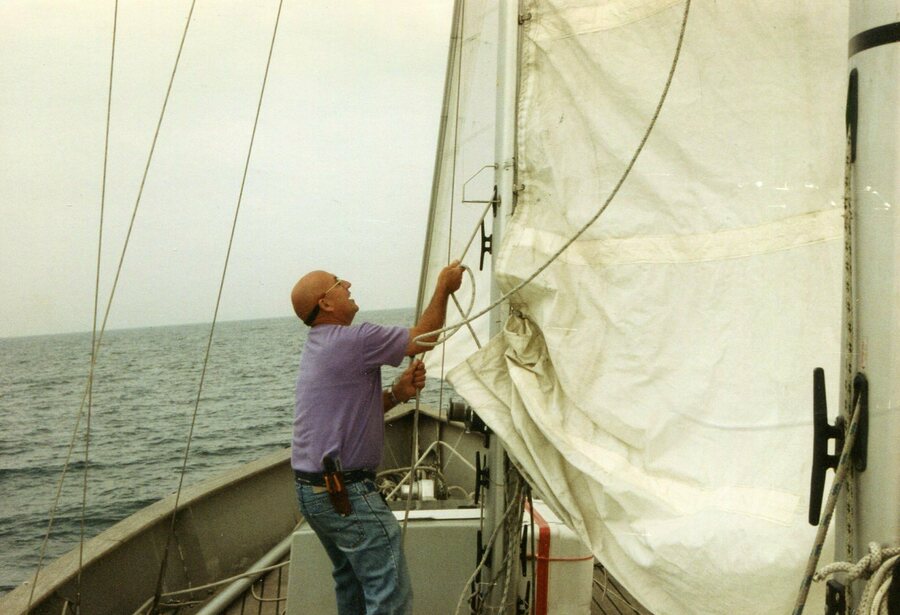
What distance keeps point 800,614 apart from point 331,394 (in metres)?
1.33

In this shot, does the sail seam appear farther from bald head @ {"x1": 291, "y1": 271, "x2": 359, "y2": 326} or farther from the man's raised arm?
bald head @ {"x1": 291, "y1": 271, "x2": 359, "y2": 326}

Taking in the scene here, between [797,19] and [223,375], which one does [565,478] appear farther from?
[223,375]

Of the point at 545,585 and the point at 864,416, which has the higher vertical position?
the point at 864,416

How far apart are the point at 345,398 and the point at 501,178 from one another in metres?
0.78

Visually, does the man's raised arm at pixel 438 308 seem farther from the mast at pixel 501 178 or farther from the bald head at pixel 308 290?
the bald head at pixel 308 290

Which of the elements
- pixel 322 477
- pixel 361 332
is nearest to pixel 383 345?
pixel 361 332

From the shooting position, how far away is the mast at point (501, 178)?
192cm

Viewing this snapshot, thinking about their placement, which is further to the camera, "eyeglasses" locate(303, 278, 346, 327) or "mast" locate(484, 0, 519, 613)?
"eyeglasses" locate(303, 278, 346, 327)

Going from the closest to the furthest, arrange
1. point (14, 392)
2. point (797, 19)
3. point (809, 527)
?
point (809, 527), point (797, 19), point (14, 392)

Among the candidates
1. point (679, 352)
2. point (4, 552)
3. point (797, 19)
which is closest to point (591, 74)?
point (797, 19)

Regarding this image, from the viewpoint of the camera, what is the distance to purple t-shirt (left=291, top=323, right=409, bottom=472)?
201 cm

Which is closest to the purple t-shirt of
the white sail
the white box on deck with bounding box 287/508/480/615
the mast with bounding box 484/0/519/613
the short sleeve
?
the short sleeve

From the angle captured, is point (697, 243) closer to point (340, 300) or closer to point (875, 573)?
point (875, 573)

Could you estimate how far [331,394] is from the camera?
2031 mm
